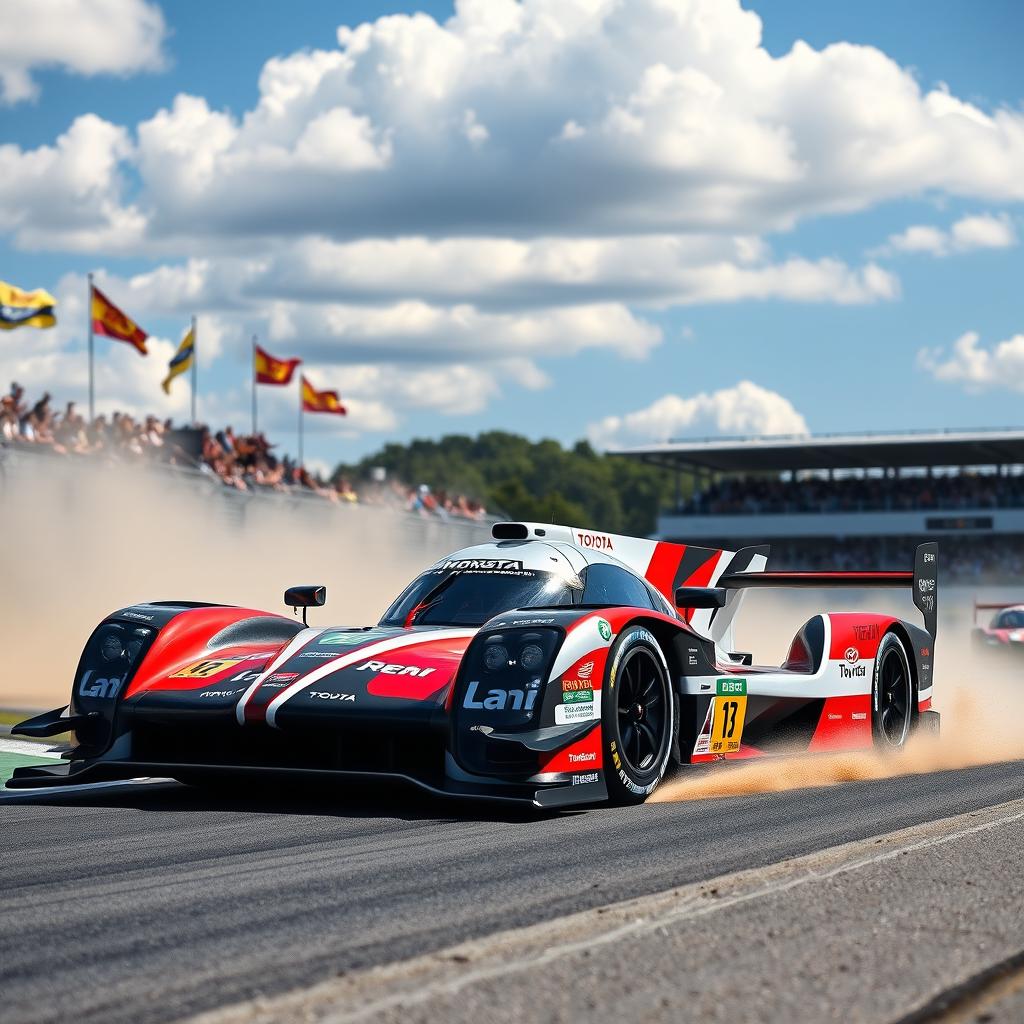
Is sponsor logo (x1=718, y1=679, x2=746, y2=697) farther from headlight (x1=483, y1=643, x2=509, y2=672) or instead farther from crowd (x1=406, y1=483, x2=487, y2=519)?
crowd (x1=406, y1=483, x2=487, y2=519)

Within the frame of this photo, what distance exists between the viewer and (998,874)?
16.4 feet

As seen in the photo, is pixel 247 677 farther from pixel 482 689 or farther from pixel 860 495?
pixel 860 495

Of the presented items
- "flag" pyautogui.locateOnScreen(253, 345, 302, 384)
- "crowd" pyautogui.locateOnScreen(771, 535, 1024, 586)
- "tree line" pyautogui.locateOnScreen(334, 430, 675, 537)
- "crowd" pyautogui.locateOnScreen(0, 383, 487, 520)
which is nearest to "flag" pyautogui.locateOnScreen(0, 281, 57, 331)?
"crowd" pyautogui.locateOnScreen(0, 383, 487, 520)

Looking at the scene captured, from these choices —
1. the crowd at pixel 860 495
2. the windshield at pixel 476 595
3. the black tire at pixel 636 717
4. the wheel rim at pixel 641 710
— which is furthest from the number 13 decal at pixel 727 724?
the crowd at pixel 860 495

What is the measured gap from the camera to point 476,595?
8531mm

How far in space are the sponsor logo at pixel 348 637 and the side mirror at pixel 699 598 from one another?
1789mm

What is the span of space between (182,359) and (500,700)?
96.5 ft

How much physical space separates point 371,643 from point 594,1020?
15.3 feet

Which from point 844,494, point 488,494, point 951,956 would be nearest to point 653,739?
point 951,956

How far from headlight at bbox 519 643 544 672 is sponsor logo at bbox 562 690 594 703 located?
186 millimetres

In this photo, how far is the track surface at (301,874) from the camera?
3.61m

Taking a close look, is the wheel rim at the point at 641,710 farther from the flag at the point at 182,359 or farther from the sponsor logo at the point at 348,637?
the flag at the point at 182,359

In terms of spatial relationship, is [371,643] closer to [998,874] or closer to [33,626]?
Result: [998,874]

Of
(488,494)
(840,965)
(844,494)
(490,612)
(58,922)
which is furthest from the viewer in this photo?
(488,494)
